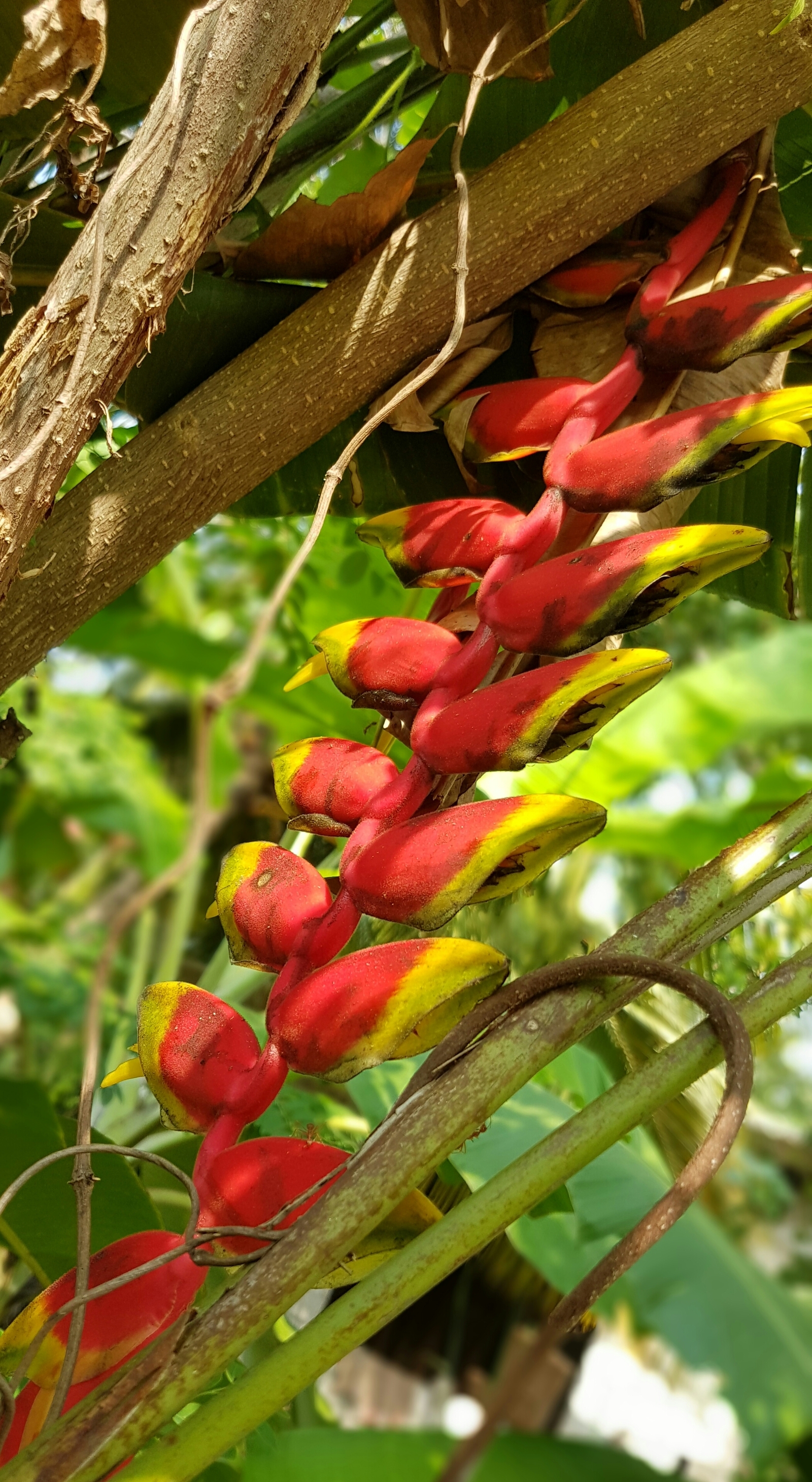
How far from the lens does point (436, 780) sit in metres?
0.40

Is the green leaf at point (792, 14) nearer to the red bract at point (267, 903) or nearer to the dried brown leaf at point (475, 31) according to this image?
the dried brown leaf at point (475, 31)

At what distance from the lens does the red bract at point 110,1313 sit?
1.13ft

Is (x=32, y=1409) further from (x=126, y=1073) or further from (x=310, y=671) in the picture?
(x=310, y=671)

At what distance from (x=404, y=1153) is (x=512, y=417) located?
29cm

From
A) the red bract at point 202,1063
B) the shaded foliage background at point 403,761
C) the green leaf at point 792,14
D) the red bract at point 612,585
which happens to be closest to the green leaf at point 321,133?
the shaded foliage background at point 403,761

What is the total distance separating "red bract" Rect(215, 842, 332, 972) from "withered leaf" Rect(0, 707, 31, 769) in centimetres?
14

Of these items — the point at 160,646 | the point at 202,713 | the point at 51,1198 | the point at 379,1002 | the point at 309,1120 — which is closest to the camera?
the point at 202,713

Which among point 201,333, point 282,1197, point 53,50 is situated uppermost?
point 53,50

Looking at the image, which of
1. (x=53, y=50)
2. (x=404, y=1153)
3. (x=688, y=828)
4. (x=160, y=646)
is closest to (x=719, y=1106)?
(x=404, y=1153)

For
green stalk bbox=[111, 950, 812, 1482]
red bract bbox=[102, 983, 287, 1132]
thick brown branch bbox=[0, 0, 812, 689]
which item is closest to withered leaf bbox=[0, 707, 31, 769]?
thick brown branch bbox=[0, 0, 812, 689]

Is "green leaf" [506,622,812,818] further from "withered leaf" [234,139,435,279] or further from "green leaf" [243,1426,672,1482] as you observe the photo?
"green leaf" [243,1426,672,1482]

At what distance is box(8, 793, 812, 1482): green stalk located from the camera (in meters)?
0.31

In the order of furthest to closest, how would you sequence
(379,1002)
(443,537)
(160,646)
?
(160,646) < (443,537) < (379,1002)

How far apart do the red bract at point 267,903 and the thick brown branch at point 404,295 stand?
0.13m
